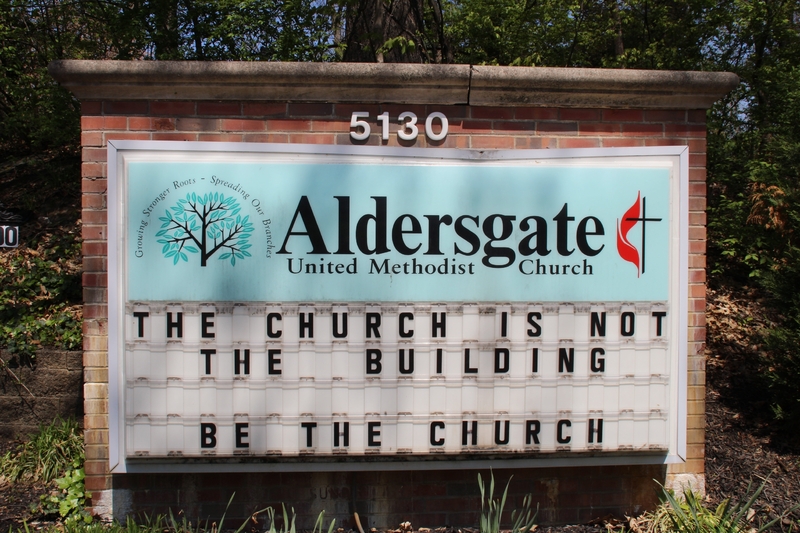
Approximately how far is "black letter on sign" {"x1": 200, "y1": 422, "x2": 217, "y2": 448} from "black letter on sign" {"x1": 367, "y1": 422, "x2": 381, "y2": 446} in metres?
0.89

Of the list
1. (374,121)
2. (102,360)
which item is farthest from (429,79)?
(102,360)

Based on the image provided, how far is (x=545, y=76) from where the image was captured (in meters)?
3.44

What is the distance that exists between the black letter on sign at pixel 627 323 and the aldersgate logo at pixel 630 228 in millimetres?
244

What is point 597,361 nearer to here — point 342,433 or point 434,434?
point 434,434

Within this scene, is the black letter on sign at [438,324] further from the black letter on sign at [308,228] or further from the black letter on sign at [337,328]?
the black letter on sign at [308,228]

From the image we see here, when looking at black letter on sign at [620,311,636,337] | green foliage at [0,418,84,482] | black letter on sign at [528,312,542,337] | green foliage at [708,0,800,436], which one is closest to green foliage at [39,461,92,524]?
green foliage at [0,418,84,482]

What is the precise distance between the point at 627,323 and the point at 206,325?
8.08 ft

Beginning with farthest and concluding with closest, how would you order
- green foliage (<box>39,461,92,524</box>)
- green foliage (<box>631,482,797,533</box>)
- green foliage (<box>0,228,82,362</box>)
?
green foliage (<box>0,228,82,362</box>) < green foliage (<box>39,461,92,524</box>) < green foliage (<box>631,482,797,533</box>)

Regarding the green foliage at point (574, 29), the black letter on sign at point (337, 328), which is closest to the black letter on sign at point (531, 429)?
the black letter on sign at point (337, 328)

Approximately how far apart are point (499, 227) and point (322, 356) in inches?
50.3

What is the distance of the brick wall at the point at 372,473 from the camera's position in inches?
136

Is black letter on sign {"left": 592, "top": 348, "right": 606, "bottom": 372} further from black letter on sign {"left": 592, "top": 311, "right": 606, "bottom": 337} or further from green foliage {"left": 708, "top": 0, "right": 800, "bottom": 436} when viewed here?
green foliage {"left": 708, "top": 0, "right": 800, "bottom": 436}

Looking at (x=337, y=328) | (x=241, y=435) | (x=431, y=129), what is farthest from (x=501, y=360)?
(x=241, y=435)

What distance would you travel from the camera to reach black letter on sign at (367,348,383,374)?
3.43 m
